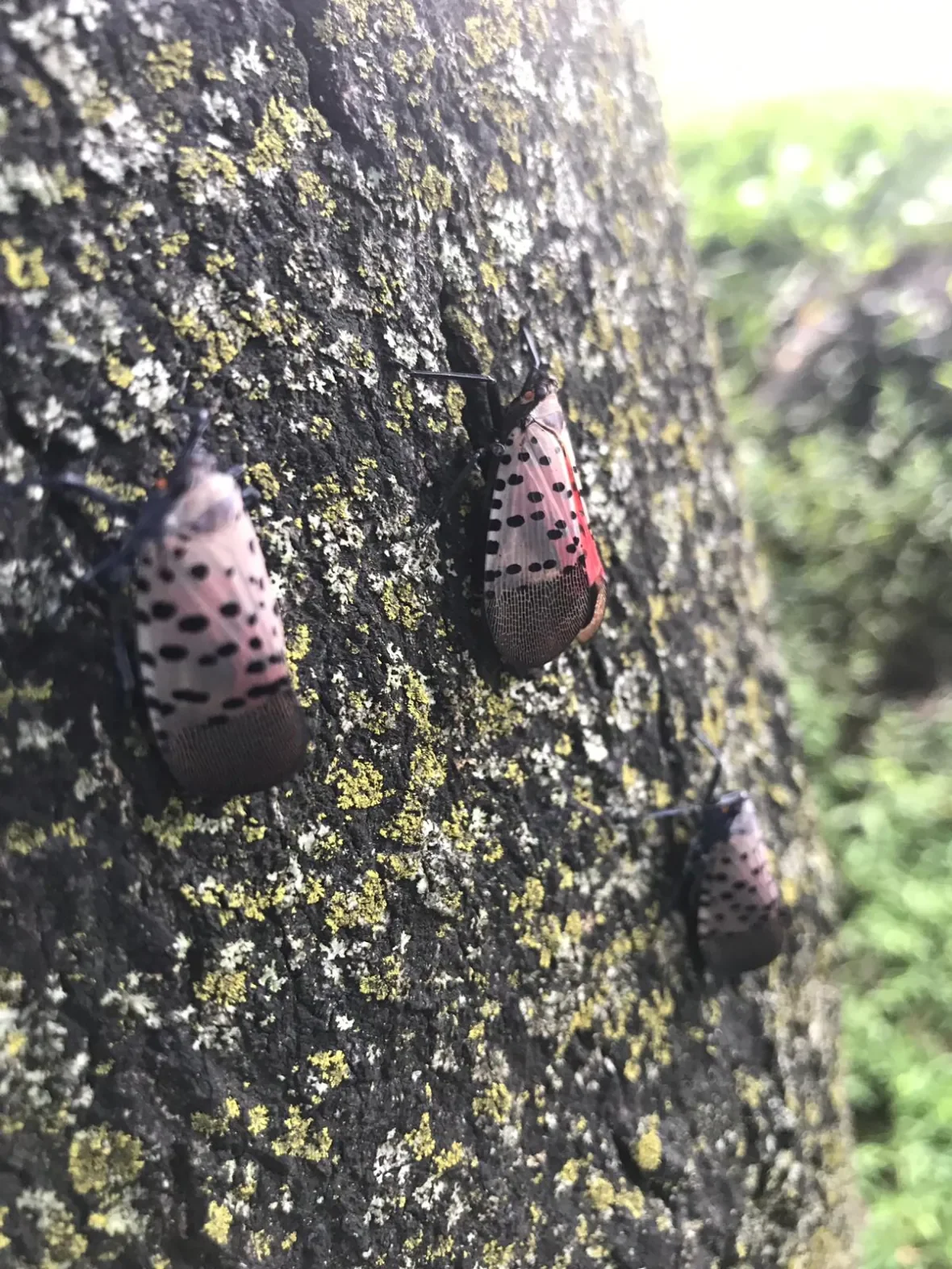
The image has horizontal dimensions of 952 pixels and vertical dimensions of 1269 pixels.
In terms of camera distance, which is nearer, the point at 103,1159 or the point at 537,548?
the point at 103,1159

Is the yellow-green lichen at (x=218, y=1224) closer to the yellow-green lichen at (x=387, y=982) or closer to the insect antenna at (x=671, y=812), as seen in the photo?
the yellow-green lichen at (x=387, y=982)

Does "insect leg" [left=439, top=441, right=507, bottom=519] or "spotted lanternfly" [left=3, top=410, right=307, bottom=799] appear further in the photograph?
"insect leg" [left=439, top=441, right=507, bottom=519]

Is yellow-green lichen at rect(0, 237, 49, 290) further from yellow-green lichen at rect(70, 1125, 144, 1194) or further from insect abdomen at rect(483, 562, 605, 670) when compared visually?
yellow-green lichen at rect(70, 1125, 144, 1194)

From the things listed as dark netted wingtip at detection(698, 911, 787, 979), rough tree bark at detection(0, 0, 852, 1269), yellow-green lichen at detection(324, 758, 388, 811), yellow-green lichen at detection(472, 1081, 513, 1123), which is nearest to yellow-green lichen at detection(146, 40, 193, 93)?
rough tree bark at detection(0, 0, 852, 1269)

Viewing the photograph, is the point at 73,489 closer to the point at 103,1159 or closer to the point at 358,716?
the point at 358,716

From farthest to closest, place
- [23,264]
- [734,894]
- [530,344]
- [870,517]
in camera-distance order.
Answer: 1. [870,517]
2. [734,894]
3. [530,344]
4. [23,264]

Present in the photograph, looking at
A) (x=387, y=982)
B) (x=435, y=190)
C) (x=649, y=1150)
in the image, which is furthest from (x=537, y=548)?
(x=649, y=1150)
